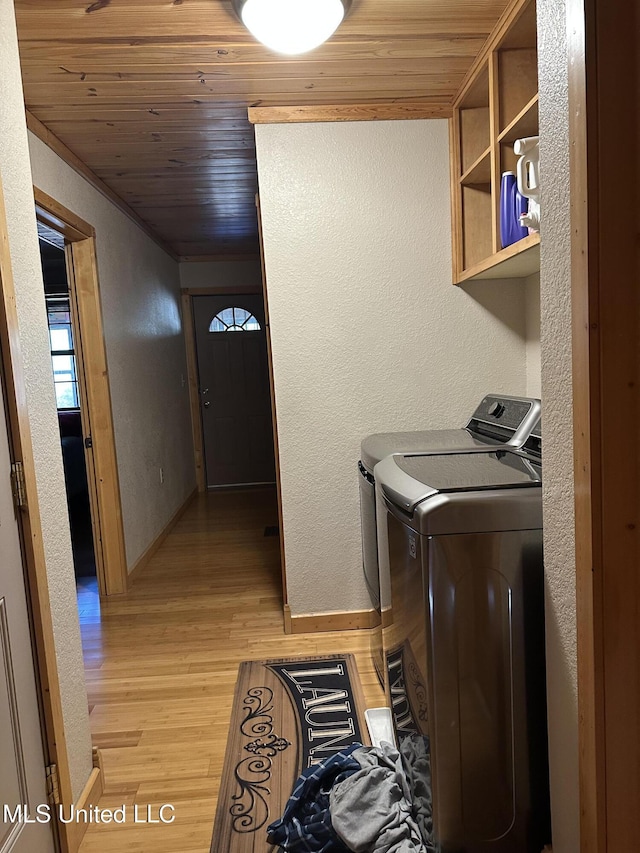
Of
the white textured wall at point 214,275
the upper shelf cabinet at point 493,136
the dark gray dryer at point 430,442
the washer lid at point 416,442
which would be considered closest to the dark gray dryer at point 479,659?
the dark gray dryer at point 430,442

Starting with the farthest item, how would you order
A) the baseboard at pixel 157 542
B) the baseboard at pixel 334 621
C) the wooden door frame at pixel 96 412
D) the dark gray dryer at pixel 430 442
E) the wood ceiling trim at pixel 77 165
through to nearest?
the baseboard at pixel 157 542 < the wooden door frame at pixel 96 412 < the baseboard at pixel 334 621 < the wood ceiling trim at pixel 77 165 < the dark gray dryer at pixel 430 442

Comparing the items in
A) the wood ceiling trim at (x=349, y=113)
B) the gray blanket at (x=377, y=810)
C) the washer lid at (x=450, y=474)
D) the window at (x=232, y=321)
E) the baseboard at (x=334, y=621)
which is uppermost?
the wood ceiling trim at (x=349, y=113)

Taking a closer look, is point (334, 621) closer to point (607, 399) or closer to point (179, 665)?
point (179, 665)

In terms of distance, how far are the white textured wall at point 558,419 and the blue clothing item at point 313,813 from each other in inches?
23.3

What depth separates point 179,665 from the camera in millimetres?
2520

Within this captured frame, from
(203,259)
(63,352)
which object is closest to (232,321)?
(203,259)

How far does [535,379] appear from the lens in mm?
2635

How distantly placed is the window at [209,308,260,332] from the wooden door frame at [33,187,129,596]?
270 centimetres

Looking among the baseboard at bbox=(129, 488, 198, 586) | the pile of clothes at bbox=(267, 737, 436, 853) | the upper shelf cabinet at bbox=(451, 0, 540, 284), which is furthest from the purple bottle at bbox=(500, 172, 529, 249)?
the baseboard at bbox=(129, 488, 198, 586)

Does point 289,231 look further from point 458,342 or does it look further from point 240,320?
point 240,320

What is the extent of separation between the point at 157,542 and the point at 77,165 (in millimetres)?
2497

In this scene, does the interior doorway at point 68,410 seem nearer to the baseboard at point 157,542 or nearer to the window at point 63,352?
the window at point 63,352

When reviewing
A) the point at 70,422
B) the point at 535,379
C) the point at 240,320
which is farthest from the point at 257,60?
the point at 70,422

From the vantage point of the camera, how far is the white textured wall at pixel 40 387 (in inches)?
57.5
